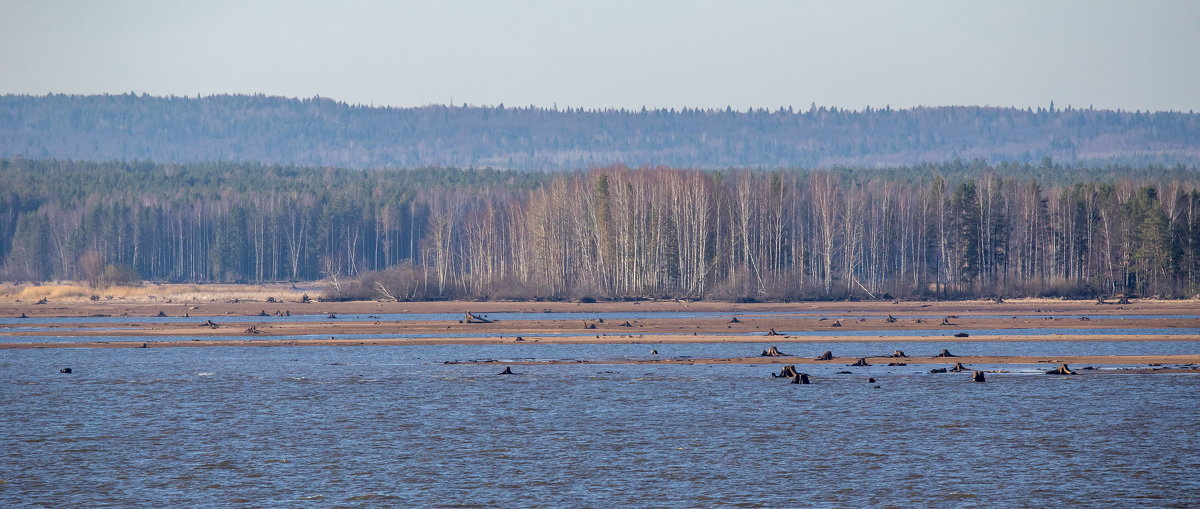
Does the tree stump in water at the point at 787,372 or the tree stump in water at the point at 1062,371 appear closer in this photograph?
the tree stump in water at the point at 1062,371

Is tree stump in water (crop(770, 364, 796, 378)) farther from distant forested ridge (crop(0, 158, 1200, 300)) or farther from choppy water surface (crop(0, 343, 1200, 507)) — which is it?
distant forested ridge (crop(0, 158, 1200, 300))

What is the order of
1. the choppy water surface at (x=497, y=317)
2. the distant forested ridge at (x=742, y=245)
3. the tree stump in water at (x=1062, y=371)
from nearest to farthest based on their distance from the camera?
the tree stump in water at (x=1062, y=371), the choppy water surface at (x=497, y=317), the distant forested ridge at (x=742, y=245)

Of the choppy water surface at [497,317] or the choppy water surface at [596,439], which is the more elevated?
the choppy water surface at [497,317]

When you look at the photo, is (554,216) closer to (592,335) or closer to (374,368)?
(592,335)

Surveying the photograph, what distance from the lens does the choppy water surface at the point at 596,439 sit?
24859mm

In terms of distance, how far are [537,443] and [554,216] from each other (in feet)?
265

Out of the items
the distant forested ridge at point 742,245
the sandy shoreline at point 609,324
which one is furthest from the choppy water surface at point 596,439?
the distant forested ridge at point 742,245

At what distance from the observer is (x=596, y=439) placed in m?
31.5

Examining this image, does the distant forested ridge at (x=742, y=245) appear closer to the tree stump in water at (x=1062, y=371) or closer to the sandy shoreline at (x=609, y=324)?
the sandy shoreline at (x=609, y=324)

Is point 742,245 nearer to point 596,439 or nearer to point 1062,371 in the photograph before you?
point 1062,371

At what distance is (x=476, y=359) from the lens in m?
53.8

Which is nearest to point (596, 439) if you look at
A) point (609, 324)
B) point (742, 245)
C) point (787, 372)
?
point (787, 372)

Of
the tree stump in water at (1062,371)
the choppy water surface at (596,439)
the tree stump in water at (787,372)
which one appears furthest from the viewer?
the tree stump in water at (787,372)

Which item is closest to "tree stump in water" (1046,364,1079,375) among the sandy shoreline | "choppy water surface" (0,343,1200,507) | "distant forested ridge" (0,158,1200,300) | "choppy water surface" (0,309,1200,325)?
"choppy water surface" (0,343,1200,507)
